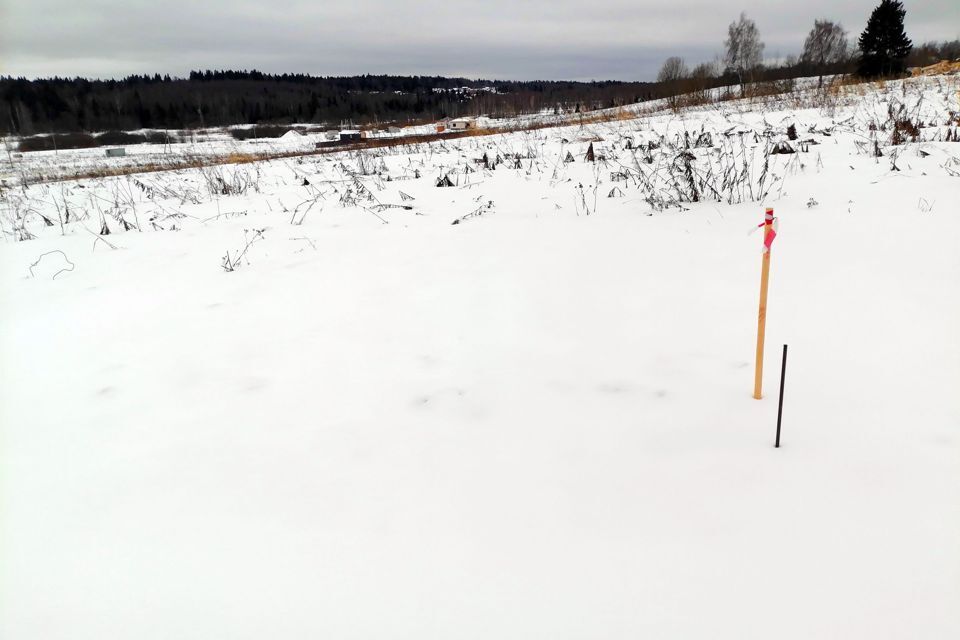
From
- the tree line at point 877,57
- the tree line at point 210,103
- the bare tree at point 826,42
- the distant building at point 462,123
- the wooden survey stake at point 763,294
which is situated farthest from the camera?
the tree line at point 210,103

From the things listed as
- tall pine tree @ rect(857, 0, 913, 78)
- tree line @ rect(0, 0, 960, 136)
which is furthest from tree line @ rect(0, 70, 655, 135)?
tall pine tree @ rect(857, 0, 913, 78)

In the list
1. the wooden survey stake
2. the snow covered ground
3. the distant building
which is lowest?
the snow covered ground

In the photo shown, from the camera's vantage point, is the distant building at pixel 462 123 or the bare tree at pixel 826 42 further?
the bare tree at pixel 826 42

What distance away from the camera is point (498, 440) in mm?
1744

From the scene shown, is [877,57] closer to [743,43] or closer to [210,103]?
[743,43]

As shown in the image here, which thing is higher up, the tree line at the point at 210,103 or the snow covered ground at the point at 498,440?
the tree line at the point at 210,103

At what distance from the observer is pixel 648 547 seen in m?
1.29

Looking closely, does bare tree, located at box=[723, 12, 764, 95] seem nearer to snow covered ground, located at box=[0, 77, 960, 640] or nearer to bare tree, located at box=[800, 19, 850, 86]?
bare tree, located at box=[800, 19, 850, 86]

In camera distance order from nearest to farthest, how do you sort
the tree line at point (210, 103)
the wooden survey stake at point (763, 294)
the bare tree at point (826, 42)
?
the wooden survey stake at point (763, 294) < the bare tree at point (826, 42) < the tree line at point (210, 103)

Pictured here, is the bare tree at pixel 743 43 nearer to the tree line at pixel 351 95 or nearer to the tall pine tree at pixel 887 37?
the tree line at pixel 351 95

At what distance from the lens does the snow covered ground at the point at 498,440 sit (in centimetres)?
119

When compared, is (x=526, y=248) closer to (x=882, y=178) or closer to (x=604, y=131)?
Answer: (x=882, y=178)

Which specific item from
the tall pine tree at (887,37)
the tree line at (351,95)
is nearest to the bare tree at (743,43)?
the tree line at (351,95)

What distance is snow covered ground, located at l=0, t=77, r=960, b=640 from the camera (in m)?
1.19
